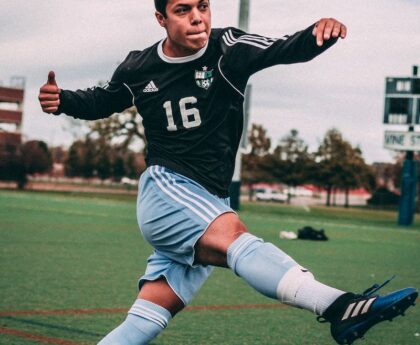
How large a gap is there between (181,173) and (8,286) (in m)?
5.28

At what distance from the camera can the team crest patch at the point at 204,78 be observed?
4012 mm

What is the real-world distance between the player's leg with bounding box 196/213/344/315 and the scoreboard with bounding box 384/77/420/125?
28546 mm

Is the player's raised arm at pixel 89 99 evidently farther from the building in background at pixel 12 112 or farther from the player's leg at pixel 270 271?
the building in background at pixel 12 112

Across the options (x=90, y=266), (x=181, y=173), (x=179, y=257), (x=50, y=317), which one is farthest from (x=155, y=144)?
(x=90, y=266)

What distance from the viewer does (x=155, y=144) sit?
420 centimetres

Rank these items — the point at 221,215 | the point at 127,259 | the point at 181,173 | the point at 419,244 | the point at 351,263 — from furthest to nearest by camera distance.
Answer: the point at 419,244 → the point at 351,263 → the point at 127,259 → the point at 181,173 → the point at 221,215

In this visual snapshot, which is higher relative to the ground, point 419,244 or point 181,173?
point 181,173

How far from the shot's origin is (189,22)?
153 inches

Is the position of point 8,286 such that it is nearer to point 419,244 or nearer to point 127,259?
point 127,259

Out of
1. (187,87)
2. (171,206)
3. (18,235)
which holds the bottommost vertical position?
(18,235)

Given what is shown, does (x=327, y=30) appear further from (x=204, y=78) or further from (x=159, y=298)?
(x=159, y=298)

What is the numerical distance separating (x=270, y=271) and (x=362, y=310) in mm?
396

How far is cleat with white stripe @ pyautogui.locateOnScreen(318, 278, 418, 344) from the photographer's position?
312cm

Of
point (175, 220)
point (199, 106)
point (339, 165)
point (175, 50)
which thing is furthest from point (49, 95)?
point (339, 165)
